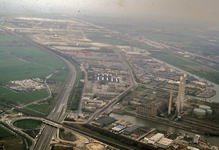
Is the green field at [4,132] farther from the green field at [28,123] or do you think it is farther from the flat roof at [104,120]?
the flat roof at [104,120]

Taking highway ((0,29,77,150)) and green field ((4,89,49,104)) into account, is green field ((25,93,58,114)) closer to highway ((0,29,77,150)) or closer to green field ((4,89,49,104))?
highway ((0,29,77,150))

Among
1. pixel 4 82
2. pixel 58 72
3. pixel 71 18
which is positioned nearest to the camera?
pixel 4 82

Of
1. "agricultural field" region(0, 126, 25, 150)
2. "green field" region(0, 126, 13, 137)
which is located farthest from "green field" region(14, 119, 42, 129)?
"agricultural field" region(0, 126, 25, 150)

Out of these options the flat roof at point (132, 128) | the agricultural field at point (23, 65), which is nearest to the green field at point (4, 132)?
the agricultural field at point (23, 65)

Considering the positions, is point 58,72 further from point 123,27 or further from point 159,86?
point 123,27

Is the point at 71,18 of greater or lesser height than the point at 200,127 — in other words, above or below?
above

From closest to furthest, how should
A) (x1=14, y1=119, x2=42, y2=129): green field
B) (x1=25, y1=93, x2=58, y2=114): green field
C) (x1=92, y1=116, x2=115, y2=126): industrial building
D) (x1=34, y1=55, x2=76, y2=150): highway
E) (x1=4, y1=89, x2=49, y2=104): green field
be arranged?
(x1=34, y1=55, x2=76, y2=150): highway → (x1=14, y1=119, x2=42, y2=129): green field → (x1=92, y1=116, x2=115, y2=126): industrial building → (x1=25, y1=93, x2=58, y2=114): green field → (x1=4, y1=89, x2=49, y2=104): green field

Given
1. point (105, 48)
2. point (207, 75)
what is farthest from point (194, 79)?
point (105, 48)
